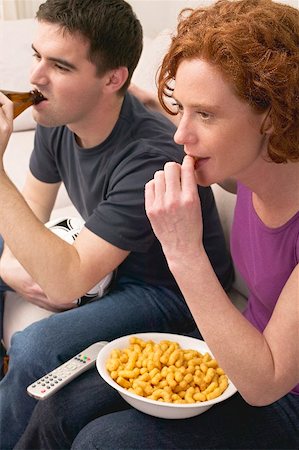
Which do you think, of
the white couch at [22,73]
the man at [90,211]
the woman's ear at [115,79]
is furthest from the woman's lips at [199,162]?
the white couch at [22,73]

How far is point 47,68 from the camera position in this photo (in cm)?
164

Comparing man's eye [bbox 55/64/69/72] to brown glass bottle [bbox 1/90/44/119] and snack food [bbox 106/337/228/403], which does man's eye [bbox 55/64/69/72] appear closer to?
brown glass bottle [bbox 1/90/44/119]

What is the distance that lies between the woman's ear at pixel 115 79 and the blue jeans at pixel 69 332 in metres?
0.51

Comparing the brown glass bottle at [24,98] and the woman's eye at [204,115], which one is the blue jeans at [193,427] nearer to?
the woman's eye at [204,115]

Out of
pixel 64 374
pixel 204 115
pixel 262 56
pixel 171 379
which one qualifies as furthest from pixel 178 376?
pixel 262 56

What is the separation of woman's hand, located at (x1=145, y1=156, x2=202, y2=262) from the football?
1.65 ft

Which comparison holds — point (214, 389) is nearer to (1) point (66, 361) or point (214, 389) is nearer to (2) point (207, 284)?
(2) point (207, 284)

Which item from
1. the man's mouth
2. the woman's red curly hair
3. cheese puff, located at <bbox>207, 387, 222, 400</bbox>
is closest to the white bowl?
cheese puff, located at <bbox>207, 387, 222, 400</bbox>

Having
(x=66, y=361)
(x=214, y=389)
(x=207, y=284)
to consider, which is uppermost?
(x=207, y=284)

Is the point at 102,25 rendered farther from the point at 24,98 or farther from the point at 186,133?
the point at 186,133

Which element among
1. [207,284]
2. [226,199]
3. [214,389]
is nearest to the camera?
[207,284]

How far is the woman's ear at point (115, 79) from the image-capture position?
1673 mm

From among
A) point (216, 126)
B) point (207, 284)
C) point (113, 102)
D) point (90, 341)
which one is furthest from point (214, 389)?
point (113, 102)

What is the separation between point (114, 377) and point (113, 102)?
2.43 feet
